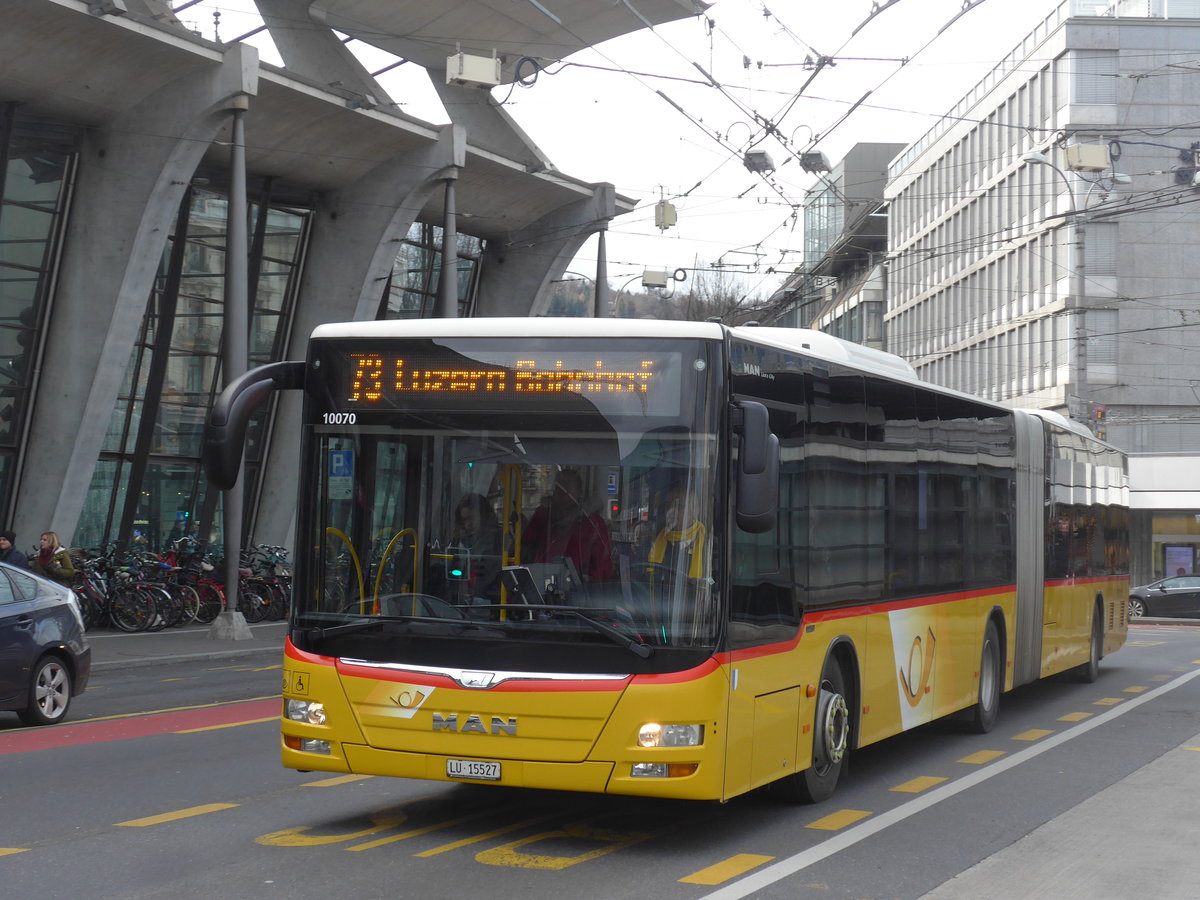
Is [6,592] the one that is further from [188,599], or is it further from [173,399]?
[173,399]

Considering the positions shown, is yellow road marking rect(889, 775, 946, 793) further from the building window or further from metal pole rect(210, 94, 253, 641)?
the building window

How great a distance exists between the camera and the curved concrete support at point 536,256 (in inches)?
1448

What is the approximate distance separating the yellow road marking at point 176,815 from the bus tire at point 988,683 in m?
6.66

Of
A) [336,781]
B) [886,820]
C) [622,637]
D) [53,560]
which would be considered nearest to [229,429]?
[622,637]

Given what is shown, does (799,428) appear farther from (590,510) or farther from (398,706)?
(398,706)

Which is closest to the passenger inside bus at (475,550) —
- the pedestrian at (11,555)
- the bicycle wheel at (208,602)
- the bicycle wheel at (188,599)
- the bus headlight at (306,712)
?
the bus headlight at (306,712)

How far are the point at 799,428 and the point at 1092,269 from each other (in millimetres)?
49441

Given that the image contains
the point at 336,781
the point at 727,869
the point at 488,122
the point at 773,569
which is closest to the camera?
the point at 727,869

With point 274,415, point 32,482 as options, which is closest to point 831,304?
point 274,415

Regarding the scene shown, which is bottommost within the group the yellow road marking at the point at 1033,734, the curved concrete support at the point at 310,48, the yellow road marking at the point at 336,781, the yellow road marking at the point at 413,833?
the yellow road marking at the point at 336,781

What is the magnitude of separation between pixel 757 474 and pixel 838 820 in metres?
2.43

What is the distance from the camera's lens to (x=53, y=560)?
20.3m

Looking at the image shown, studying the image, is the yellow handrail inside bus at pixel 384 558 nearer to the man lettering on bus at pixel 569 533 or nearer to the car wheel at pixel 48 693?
the man lettering on bus at pixel 569 533

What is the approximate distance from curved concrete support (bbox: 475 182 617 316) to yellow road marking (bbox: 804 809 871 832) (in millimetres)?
28765
